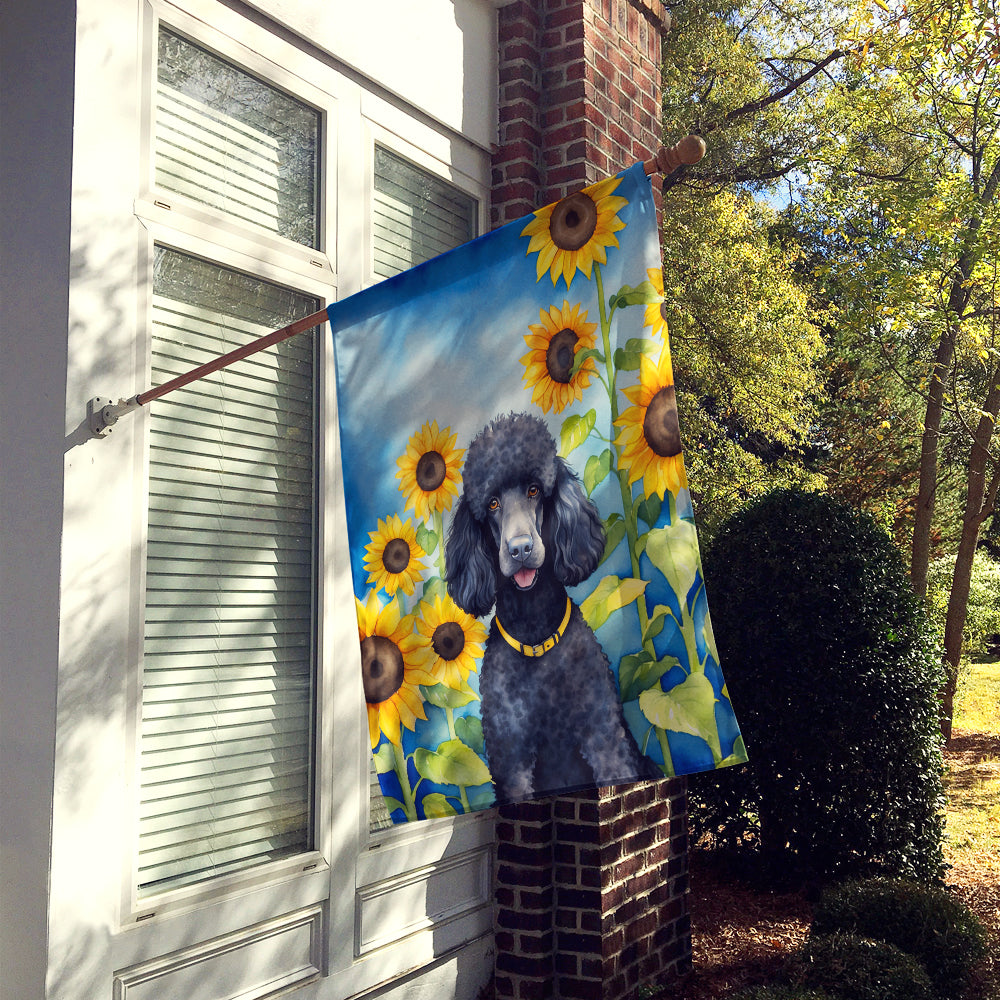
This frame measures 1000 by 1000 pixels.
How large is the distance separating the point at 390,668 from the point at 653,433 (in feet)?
2.93

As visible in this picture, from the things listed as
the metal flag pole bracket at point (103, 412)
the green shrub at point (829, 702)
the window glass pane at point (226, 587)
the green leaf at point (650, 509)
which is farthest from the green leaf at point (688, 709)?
the green shrub at point (829, 702)

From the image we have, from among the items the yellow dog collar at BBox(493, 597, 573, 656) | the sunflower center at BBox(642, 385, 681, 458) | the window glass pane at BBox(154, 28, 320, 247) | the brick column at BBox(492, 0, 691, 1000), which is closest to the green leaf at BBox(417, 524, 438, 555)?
the yellow dog collar at BBox(493, 597, 573, 656)

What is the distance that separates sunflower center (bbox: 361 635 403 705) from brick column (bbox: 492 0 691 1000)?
75.6 inches

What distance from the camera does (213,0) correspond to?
3221 millimetres

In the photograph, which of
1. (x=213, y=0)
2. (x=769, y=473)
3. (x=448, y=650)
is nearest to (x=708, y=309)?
(x=769, y=473)

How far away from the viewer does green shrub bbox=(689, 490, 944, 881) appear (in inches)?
223

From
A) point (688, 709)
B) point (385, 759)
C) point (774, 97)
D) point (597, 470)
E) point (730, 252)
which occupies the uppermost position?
point (774, 97)

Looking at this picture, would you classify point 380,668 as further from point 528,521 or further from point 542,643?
point 528,521

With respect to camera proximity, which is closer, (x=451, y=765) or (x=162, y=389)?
(x=451, y=765)

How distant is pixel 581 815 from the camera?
13.8 ft

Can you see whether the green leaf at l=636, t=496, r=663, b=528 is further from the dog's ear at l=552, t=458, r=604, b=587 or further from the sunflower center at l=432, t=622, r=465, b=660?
the sunflower center at l=432, t=622, r=465, b=660

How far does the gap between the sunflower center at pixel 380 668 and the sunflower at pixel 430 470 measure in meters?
0.34

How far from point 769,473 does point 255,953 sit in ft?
37.3

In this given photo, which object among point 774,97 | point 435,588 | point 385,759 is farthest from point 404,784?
point 774,97
